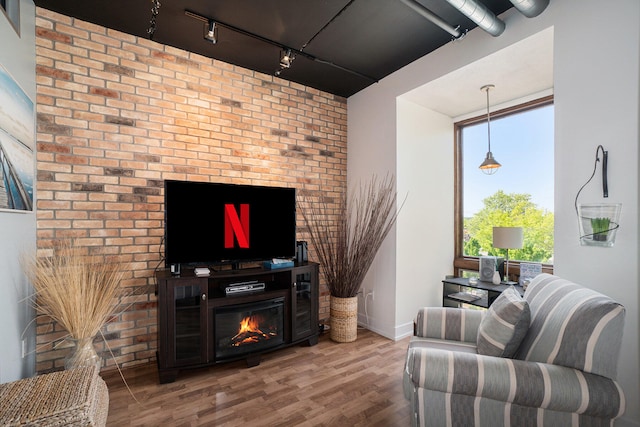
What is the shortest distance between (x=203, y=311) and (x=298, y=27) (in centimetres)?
247

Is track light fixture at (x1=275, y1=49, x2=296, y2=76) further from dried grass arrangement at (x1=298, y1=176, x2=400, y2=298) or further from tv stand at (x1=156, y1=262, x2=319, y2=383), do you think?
tv stand at (x1=156, y1=262, x2=319, y2=383)

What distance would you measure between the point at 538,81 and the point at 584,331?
2.54 metres

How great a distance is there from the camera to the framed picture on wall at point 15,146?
1.64 metres

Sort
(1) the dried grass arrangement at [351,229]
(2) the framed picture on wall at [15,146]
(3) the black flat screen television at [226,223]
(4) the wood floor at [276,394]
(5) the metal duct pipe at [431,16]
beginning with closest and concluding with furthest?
(2) the framed picture on wall at [15,146] < (4) the wood floor at [276,394] < (5) the metal duct pipe at [431,16] < (3) the black flat screen television at [226,223] < (1) the dried grass arrangement at [351,229]

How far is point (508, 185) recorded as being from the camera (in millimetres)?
3301

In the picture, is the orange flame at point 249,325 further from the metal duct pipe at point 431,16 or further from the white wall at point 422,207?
the metal duct pipe at point 431,16

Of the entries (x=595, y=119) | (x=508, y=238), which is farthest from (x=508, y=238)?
(x=595, y=119)

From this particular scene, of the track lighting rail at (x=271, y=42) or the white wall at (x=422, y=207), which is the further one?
the white wall at (x=422, y=207)

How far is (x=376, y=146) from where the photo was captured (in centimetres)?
348

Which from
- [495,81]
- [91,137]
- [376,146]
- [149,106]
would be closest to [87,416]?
[91,137]

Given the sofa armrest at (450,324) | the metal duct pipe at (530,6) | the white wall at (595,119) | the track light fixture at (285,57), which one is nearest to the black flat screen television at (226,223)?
the track light fixture at (285,57)

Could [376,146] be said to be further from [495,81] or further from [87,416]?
[87,416]

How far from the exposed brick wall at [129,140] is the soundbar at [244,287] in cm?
73

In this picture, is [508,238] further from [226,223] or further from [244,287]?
[226,223]
